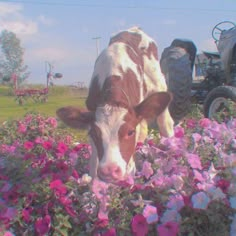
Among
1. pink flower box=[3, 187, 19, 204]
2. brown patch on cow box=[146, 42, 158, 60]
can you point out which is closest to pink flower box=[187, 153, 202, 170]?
pink flower box=[3, 187, 19, 204]

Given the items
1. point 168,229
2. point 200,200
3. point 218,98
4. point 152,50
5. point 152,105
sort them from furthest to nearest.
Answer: point 218,98 < point 152,50 < point 152,105 < point 200,200 < point 168,229

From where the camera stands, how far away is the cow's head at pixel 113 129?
309 centimetres

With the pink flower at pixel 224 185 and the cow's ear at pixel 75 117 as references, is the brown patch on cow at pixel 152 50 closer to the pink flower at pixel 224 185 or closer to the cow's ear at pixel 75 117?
the cow's ear at pixel 75 117

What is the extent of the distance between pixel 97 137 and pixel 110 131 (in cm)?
11

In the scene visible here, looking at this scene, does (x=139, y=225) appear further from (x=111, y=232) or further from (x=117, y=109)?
(x=117, y=109)

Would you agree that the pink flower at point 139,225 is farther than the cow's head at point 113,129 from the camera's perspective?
No

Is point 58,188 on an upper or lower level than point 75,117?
lower

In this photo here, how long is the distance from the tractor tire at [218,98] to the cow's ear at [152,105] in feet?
10.1

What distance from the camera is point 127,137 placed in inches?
136

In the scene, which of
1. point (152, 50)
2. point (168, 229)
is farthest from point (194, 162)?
point (152, 50)

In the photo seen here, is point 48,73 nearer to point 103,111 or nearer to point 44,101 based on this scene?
point 44,101

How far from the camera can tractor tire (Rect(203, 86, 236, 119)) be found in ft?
22.0

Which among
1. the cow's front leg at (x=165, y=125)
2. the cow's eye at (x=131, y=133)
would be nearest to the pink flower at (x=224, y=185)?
the cow's eye at (x=131, y=133)

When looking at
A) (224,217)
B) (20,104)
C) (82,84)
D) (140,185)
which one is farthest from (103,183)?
(82,84)
